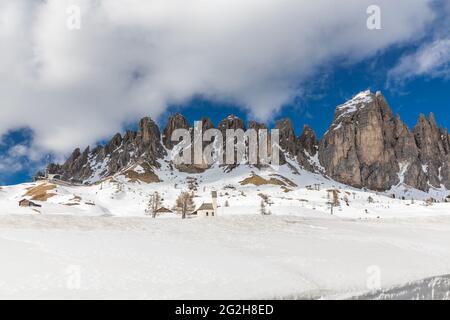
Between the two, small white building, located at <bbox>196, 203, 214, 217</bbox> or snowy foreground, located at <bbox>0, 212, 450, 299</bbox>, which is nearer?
snowy foreground, located at <bbox>0, 212, 450, 299</bbox>

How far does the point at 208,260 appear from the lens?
16938mm

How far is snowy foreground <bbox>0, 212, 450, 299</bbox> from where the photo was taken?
42.9 feet

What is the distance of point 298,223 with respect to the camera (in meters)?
30.7

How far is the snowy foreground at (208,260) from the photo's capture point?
42.9ft

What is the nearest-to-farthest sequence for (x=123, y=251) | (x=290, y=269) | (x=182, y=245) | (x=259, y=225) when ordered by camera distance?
(x=290, y=269), (x=123, y=251), (x=182, y=245), (x=259, y=225)

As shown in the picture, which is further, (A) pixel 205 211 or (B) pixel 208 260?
(A) pixel 205 211

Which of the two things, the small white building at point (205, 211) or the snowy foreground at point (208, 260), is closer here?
the snowy foreground at point (208, 260)

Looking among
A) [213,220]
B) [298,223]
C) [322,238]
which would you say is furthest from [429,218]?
[213,220]

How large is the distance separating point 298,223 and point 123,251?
54.1ft
